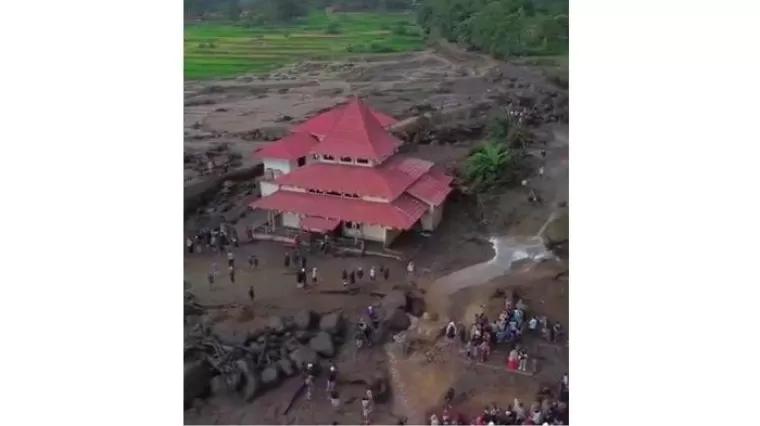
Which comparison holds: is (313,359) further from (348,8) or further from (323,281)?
(348,8)

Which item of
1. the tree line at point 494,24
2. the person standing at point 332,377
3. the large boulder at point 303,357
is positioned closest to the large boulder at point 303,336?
the large boulder at point 303,357

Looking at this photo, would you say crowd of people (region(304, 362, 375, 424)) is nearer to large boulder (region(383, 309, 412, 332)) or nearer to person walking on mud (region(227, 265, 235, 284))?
large boulder (region(383, 309, 412, 332))

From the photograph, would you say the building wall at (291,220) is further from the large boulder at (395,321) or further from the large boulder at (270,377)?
the large boulder at (270,377)

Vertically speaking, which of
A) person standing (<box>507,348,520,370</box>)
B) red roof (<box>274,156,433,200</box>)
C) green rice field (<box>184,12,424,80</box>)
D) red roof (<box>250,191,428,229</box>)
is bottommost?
person standing (<box>507,348,520,370</box>)

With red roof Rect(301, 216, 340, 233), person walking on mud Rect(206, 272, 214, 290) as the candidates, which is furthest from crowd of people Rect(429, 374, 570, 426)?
person walking on mud Rect(206, 272, 214, 290)

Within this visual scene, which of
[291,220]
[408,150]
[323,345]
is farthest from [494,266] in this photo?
[291,220]
